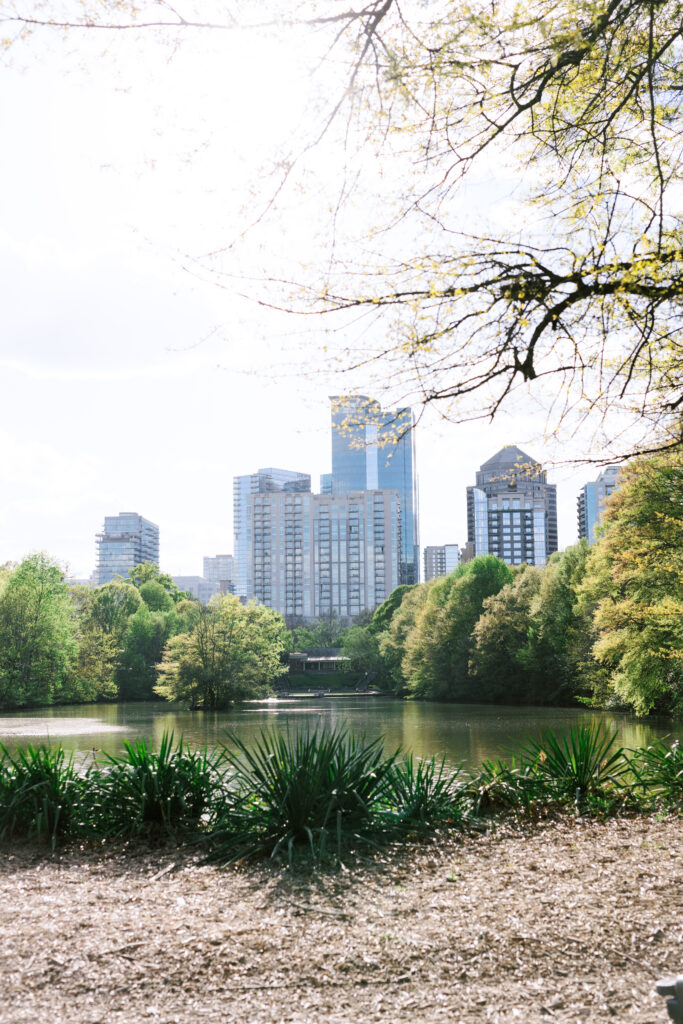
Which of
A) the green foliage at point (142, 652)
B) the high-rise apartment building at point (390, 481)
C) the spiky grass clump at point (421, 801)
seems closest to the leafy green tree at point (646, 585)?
the spiky grass clump at point (421, 801)

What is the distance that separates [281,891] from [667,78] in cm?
610

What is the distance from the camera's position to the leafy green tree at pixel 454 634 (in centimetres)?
4897

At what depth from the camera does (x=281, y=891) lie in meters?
4.38

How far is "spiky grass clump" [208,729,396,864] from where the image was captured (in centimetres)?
526

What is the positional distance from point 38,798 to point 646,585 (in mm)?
20594

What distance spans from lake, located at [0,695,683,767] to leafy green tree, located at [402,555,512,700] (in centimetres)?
495

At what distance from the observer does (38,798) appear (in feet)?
20.0

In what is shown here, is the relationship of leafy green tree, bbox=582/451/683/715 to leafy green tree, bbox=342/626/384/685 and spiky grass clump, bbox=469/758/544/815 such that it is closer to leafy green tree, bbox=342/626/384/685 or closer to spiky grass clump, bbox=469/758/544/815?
spiky grass clump, bbox=469/758/544/815

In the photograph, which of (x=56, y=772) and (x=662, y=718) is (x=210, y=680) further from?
(x=56, y=772)

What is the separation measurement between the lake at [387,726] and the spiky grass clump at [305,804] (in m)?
11.2

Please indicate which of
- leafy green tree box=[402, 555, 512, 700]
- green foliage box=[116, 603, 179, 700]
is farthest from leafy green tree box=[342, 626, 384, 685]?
leafy green tree box=[402, 555, 512, 700]

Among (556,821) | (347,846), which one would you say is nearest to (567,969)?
(347,846)

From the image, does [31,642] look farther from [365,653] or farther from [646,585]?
[365,653]

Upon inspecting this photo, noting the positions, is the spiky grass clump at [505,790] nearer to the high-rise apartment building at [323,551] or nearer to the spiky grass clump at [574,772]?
the spiky grass clump at [574,772]
